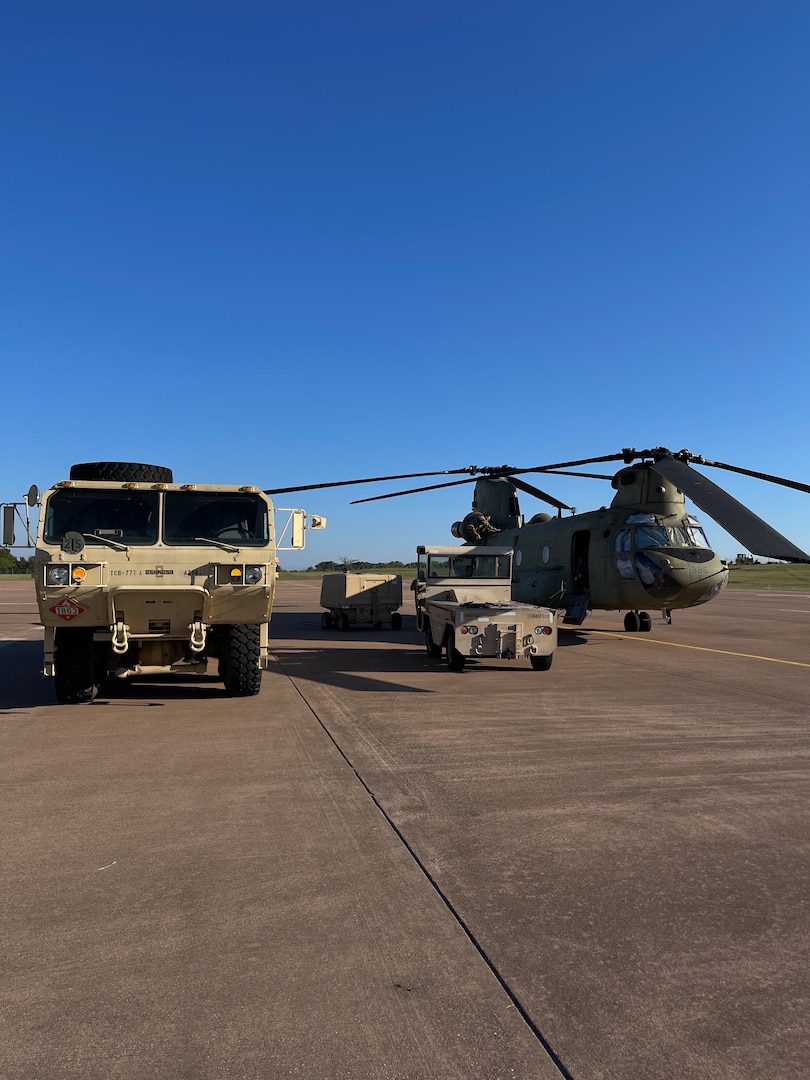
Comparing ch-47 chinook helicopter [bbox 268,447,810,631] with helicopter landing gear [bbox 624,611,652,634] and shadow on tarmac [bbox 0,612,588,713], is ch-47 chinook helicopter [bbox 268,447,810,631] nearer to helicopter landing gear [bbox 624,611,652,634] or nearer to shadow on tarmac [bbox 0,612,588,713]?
helicopter landing gear [bbox 624,611,652,634]

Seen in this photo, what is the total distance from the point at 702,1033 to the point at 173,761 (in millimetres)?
4789

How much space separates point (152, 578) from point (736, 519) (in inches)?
292

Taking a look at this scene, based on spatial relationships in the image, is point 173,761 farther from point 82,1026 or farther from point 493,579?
point 493,579

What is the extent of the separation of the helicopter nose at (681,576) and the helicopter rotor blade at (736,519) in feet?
8.61

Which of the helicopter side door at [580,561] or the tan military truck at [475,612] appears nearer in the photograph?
the tan military truck at [475,612]

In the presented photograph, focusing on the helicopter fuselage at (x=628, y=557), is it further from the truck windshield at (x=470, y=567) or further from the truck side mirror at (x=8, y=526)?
the truck side mirror at (x=8, y=526)

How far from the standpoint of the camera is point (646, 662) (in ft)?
44.0

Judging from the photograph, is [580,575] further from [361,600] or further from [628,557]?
[361,600]

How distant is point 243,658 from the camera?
9.37 m

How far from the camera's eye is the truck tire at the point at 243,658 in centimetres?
930

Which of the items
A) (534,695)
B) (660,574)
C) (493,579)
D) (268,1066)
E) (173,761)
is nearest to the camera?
(268,1066)

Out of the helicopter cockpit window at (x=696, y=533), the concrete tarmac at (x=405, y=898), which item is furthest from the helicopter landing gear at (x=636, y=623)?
the concrete tarmac at (x=405, y=898)

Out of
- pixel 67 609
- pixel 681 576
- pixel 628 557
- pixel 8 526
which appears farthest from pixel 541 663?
pixel 8 526

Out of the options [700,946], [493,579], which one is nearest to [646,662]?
[493,579]
